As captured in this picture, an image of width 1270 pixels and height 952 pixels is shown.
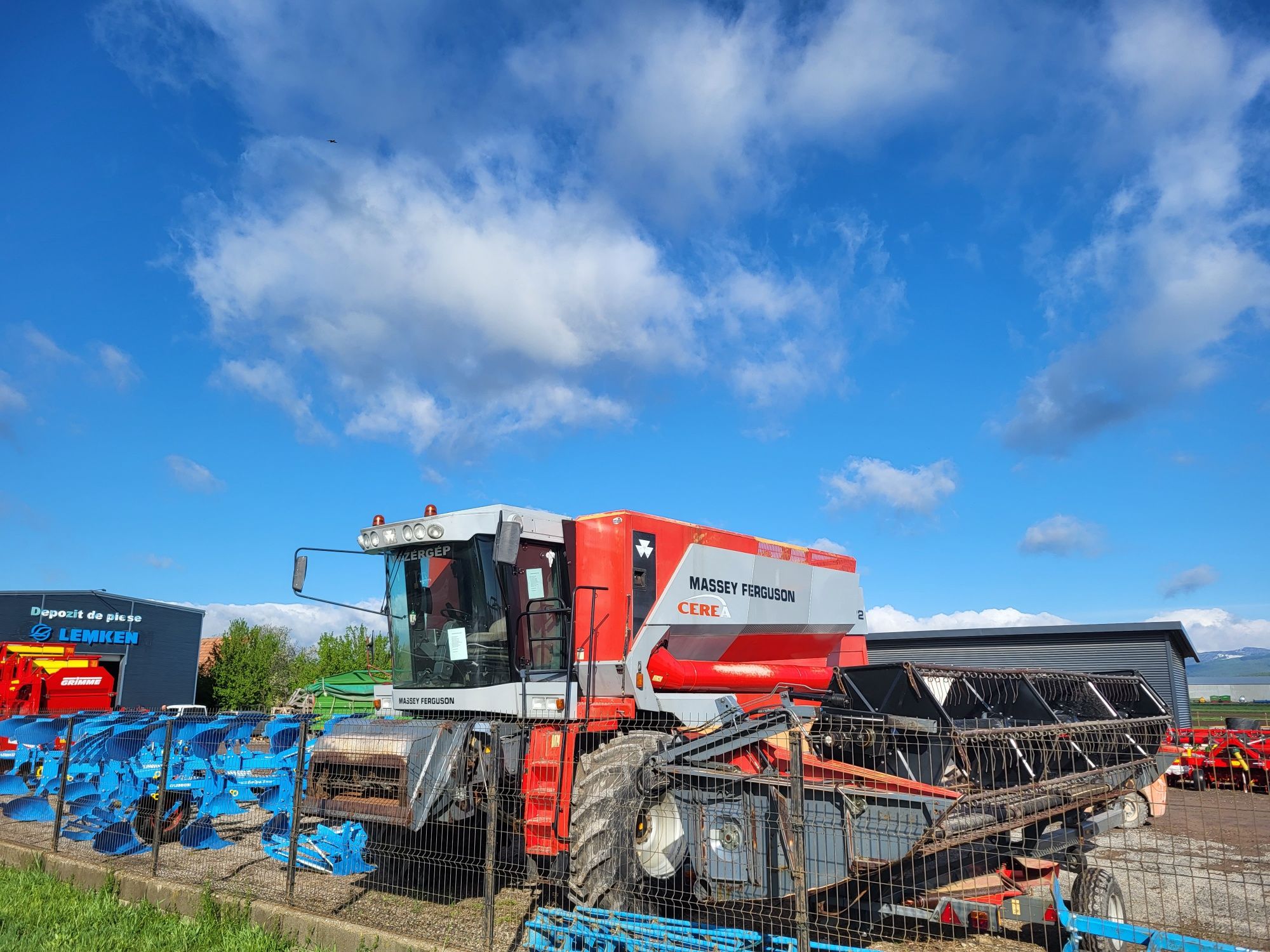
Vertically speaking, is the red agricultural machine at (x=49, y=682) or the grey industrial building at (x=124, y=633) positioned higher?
the grey industrial building at (x=124, y=633)

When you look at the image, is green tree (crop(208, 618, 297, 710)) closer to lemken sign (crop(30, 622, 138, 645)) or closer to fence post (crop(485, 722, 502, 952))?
lemken sign (crop(30, 622, 138, 645))

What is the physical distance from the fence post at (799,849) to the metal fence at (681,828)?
0.05ft

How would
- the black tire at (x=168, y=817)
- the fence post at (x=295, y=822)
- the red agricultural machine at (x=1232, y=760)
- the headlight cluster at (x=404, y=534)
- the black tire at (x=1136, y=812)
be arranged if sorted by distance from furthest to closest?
the red agricultural machine at (x=1232, y=760) < the black tire at (x=1136, y=812) < the black tire at (x=168, y=817) < the headlight cluster at (x=404, y=534) < the fence post at (x=295, y=822)

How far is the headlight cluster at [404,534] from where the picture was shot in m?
7.66

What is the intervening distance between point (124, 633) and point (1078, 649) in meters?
33.6

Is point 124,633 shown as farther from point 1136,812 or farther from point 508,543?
point 1136,812

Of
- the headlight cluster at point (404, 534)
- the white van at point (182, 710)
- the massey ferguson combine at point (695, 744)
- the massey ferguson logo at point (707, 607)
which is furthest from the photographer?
the white van at point (182, 710)

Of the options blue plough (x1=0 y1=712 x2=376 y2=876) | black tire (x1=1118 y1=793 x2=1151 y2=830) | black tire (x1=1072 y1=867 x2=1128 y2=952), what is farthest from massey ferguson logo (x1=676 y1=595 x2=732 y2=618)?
black tire (x1=1118 y1=793 x2=1151 y2=830)

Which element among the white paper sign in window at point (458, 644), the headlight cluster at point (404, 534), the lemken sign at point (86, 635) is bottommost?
the white paper sign in window at point (458, 644)

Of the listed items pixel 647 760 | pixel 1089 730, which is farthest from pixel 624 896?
pixel 1089 730

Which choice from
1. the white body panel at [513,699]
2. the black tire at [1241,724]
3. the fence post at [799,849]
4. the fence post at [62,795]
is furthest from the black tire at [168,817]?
the black tire at [1241,724]

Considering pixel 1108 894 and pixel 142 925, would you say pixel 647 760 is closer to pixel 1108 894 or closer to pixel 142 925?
pixel 1108 894

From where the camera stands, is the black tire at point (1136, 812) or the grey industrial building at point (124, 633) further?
the grey industrial building at point (124, 633)

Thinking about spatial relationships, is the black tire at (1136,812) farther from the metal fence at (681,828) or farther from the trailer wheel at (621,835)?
the trailer wheel at (621,835)
